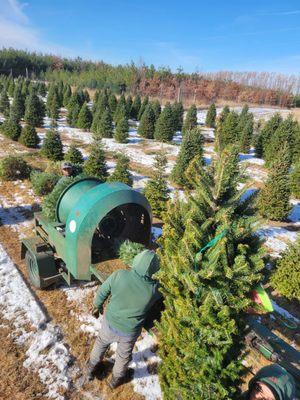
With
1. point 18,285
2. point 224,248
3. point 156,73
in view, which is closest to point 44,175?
point 18,285

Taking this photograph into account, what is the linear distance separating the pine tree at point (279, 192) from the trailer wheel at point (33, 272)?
36.2ft

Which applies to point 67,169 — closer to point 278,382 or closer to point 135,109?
point 278,382

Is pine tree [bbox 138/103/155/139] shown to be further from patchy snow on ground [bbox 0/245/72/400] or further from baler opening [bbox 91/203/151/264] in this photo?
patchy snow on ground [bbox 0/245/72/400]

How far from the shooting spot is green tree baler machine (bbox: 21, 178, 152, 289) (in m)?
5.48

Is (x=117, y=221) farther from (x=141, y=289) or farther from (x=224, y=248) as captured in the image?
(x=224, y=248)

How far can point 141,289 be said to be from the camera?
13.5 feet

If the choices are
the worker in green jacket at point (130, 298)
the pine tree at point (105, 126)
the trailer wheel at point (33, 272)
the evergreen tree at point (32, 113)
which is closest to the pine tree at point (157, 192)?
the trailer wheel at point (33, 272)

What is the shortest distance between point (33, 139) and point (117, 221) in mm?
16559

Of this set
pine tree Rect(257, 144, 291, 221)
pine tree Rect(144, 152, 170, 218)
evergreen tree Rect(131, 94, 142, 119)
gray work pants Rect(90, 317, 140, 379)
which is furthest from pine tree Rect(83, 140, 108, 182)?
evergreen tree Rect(131, 94, 142, 119)

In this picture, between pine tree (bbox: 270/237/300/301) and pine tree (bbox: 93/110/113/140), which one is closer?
pine tree (bbox: 270/237/300/301)

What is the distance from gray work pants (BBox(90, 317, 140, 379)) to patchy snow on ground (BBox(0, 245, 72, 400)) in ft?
2.53

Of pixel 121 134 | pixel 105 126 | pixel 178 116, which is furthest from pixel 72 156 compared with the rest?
pixel 178 116

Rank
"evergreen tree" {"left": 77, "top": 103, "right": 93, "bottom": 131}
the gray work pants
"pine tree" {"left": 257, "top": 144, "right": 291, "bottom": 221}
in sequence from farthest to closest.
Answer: "evergreen tree" {"left": 77, "top": 103, "right": 93, "bottom": 131} → "pine tree" {"left": 257, "top": 144, "right": 291, "bottom": 221} → the gray work pants

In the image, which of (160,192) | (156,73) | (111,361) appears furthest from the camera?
(156,73)
